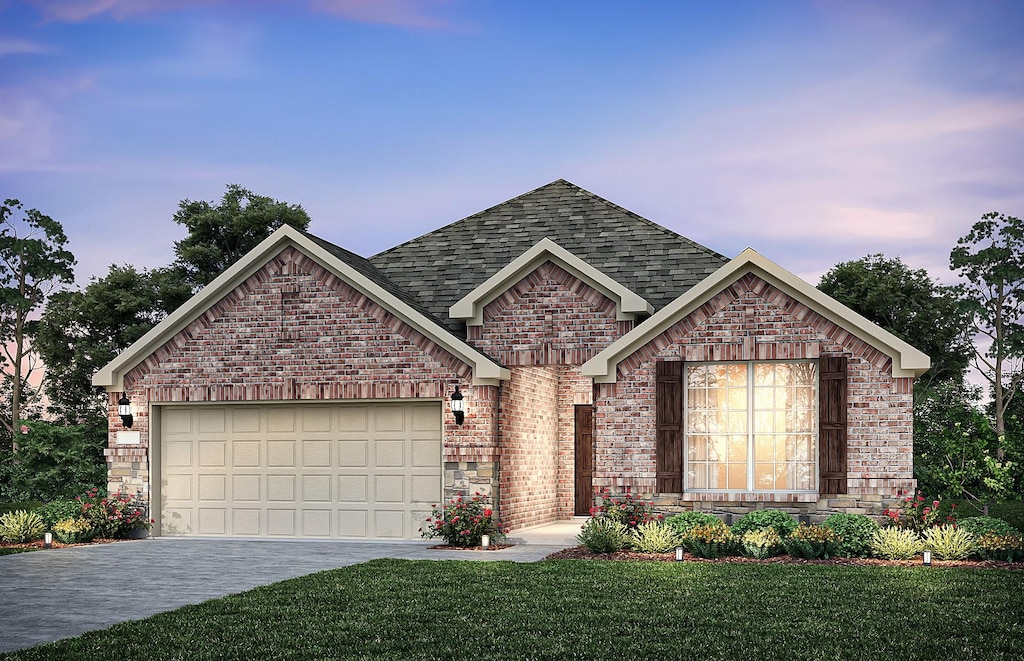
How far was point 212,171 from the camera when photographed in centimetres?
3522

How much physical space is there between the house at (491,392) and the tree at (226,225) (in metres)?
16.3

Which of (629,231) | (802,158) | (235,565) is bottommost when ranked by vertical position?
(235,565)

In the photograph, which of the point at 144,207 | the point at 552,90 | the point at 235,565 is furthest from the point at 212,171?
the point at 235,565

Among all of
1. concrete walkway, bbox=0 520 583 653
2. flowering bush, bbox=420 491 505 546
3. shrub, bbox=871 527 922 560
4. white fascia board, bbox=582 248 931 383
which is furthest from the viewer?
flowering bush, bbox=420 491 505 546

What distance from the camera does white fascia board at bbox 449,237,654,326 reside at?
60.8 ft

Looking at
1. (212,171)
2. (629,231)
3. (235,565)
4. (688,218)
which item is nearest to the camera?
(235,565)

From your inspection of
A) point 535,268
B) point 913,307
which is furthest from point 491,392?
point 913,307

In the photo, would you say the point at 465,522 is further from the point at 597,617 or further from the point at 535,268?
the point at 597,617

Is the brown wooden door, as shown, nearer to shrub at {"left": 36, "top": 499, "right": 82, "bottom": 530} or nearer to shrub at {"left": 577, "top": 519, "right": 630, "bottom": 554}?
shrub at {"left": 577, "top": 519, "right": 630, "bottom": 554}

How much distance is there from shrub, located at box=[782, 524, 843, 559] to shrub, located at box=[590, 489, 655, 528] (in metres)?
2.31

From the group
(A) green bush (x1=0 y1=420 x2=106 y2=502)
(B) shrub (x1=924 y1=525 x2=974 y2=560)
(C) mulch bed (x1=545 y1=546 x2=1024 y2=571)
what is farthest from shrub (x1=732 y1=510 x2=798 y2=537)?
(A) green bush (x1=0 y1=420 x2=106 y2=502)

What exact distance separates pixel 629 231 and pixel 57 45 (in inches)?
534

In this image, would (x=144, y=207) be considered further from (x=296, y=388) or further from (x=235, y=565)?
(x=235, y=565)

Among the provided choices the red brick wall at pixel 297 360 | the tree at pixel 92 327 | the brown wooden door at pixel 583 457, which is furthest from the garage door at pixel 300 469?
the tree at pixel 92 327
